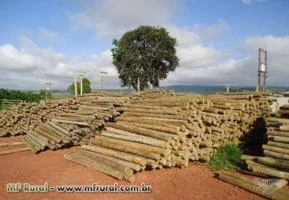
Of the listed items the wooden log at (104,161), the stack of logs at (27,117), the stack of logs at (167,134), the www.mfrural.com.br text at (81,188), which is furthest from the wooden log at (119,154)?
the stack of logs at (27,117)

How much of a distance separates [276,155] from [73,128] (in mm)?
9460

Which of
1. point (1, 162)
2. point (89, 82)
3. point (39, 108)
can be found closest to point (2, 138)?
point (39, 108)

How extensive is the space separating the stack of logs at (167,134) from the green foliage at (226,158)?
10.3 inches

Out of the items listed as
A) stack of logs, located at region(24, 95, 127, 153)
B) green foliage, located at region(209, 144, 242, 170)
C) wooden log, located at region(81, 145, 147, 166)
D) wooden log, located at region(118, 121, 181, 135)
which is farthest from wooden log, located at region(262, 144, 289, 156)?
stack of logs, located at region(24, 95, 127, 153)

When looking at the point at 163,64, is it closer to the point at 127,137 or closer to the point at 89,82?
the point at 89,82

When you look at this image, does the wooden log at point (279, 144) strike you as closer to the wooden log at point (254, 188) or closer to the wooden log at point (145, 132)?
the wooden log at point (254, 188)

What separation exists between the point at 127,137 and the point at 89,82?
137 ft

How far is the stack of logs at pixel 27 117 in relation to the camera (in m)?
22.1

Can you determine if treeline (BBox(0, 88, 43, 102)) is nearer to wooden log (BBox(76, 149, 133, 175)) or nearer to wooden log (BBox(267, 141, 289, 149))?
wooden log (BBox(76, 149, 133, 175))

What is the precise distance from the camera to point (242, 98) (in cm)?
1566

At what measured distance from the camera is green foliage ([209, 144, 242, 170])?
12391 millimetres

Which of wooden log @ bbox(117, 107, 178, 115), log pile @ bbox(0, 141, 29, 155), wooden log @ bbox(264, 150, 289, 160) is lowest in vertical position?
log pile @ bbox(0, 141, 29, 155)

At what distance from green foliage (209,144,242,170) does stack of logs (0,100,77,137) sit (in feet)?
38.5

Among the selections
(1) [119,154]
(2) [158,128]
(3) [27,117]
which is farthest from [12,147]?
(2) [158,128]
